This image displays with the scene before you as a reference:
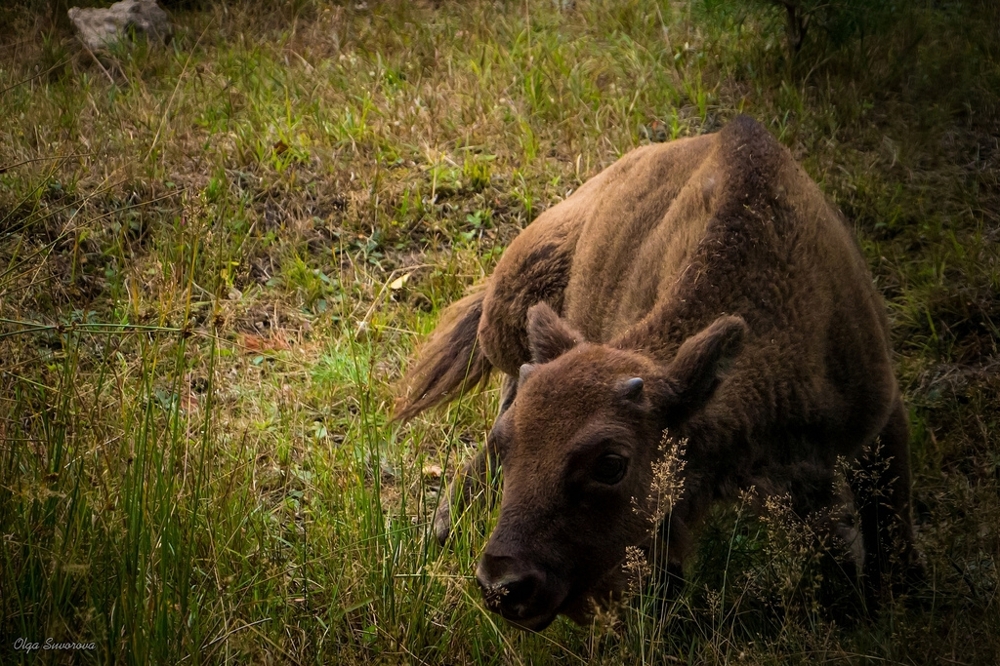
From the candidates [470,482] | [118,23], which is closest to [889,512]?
[470,482]

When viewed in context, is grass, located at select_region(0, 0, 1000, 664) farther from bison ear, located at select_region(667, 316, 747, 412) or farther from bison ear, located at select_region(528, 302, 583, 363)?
bison ear, located at select_region(528, 302, 583, 363)

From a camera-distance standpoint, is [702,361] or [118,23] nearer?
[702,361]

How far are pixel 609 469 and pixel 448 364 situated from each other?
2178 mm

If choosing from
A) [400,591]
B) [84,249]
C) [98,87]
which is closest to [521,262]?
[400,591]

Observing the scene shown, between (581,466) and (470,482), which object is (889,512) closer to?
(581,466)

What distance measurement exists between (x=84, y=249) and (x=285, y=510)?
257 cm

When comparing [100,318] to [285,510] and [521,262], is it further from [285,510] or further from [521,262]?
[521,262]

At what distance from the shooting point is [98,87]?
7496mm

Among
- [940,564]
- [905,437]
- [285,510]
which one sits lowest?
[285,510]

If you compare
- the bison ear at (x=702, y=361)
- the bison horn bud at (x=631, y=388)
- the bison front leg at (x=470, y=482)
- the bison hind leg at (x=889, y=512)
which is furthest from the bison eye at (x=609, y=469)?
the bison hind leg at (x=889, y=512)

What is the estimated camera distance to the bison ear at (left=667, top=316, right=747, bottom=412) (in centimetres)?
336

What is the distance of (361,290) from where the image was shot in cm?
609

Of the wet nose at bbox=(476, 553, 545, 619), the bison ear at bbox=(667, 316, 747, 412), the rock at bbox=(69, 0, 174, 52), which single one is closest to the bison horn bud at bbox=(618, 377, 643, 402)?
the bison ear at bbox=(667, 316, 747, 412)

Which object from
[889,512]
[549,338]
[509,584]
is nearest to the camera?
[509,584]
